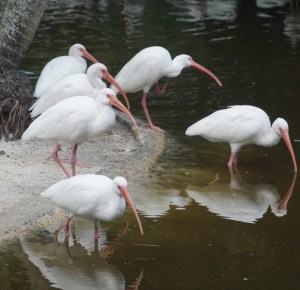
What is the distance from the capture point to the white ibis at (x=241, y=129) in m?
10.6

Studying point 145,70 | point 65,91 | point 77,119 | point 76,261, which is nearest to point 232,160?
point 77,119

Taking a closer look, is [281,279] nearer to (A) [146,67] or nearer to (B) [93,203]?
(B) [93,203]

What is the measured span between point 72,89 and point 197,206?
2.64m

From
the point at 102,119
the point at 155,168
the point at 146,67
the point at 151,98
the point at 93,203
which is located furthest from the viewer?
the point at 151,98

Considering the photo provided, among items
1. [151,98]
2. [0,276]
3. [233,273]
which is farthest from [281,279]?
[151,98]

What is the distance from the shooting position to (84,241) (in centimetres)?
828

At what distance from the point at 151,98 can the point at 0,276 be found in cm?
679

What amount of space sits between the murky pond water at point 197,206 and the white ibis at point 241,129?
10.3 inches

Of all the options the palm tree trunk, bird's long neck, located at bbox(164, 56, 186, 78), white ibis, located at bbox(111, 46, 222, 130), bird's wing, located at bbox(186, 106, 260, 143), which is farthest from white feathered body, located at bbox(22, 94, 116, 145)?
bird's long neck, located at bbox(164, 56, 186, 78)

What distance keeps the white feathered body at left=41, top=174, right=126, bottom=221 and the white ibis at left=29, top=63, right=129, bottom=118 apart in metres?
2.99

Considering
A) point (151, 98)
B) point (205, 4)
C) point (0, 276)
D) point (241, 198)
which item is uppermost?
point (0, 276)

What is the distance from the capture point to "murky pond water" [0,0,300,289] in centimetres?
747

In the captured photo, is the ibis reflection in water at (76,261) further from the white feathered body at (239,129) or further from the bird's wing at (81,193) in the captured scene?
the white feathered body at (239,129)

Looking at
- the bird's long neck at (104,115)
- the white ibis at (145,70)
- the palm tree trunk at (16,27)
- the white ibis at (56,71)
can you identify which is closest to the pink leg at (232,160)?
the bird's long neck at (104,115)
